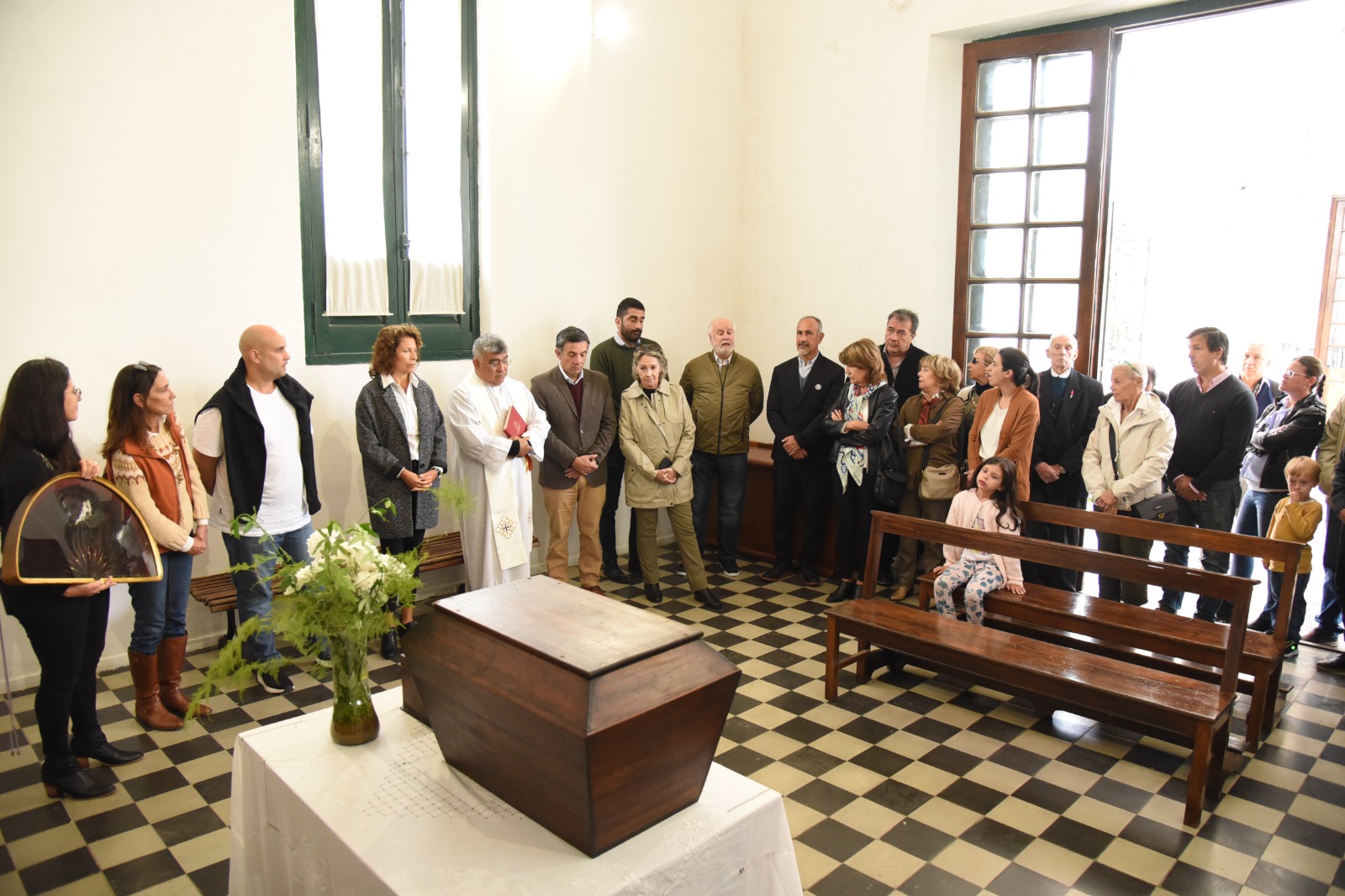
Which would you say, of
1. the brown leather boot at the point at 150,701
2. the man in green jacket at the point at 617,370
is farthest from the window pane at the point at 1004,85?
the brown leather boot at the point at 150,701

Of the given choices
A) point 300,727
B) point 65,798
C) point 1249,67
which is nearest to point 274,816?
point 300,727

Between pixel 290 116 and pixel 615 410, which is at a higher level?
pixel 290 116

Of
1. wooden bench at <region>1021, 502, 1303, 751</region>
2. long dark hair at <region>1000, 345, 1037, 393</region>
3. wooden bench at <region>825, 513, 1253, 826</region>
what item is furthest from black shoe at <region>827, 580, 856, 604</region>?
wooden bench at <region>1021, 502, 1303, 751</region>

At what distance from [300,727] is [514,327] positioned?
12.6 ft

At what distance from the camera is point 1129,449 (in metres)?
5.02

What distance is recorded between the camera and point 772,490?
256 inches

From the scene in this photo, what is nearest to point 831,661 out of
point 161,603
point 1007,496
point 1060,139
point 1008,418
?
point 1007,496

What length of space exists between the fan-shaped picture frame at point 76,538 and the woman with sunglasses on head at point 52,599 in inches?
2.2

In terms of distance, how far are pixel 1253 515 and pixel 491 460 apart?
4284 mm

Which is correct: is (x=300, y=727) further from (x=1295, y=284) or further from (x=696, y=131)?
(x=1295, y=284)

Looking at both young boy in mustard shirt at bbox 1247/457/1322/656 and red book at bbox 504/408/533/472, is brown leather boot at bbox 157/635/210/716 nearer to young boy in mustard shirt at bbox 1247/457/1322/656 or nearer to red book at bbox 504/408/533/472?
red book at bbox 504/408/533/472

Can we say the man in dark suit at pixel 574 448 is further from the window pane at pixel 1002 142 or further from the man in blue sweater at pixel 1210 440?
the man in blue sweater at pixel 1210 440

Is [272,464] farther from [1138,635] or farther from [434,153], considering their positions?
[1138,635]

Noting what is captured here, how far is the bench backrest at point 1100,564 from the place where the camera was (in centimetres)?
333
